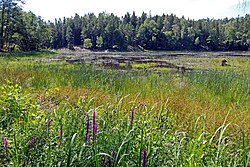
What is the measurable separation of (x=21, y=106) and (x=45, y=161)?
1324 mm

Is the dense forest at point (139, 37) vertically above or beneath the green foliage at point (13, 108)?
above

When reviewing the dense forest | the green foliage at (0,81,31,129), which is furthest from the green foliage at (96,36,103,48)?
the green foliage at (0,81,31,129)

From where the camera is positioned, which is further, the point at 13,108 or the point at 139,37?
the point at 139,37

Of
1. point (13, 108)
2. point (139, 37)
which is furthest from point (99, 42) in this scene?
point (13, 108)

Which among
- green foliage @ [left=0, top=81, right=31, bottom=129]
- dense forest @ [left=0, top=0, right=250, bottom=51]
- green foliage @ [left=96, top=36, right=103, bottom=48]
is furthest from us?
dense forest @ [left=0, top=0, right=250, bottom=51]

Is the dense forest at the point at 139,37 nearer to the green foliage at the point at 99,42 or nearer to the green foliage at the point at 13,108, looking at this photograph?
the green foliage at the point at 99,42

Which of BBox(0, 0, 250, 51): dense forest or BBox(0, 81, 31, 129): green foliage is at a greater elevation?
BBox(0, 0, 250, 51): dense forest

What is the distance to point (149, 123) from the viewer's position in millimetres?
2934

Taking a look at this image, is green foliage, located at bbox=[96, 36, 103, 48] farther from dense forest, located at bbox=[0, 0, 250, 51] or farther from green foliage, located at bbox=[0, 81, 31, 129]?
green foliage, located at bbox=[0, 81, 31, 129]

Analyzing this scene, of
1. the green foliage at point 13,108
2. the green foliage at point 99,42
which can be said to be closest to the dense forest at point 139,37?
the green foliage at point 99,42

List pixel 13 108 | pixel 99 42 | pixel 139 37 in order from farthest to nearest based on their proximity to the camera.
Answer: pixel 139 37 < pixel 99 42 < pixel 13 108

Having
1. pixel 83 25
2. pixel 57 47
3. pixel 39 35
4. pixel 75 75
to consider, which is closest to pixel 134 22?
pixel 83 25

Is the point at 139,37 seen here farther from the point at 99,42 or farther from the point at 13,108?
the point at 13,108

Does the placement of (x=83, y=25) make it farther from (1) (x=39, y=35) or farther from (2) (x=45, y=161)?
(2) (x=45, y=161)
